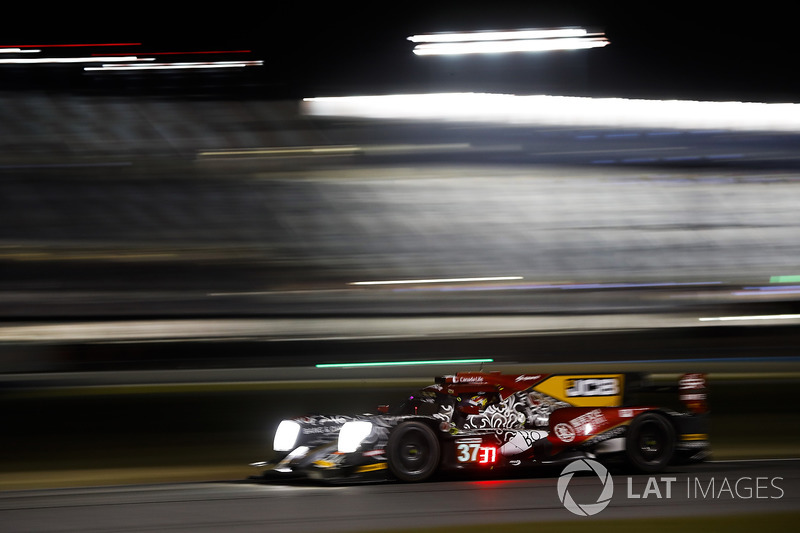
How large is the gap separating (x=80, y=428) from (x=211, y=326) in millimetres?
8758

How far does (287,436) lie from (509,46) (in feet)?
49.7

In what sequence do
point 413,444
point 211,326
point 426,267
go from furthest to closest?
1. point 426,267
2. point 211,326
3. point 413,444

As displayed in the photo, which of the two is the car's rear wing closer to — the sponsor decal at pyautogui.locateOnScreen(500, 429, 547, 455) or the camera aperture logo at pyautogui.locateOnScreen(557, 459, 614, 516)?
the camera aperture logo at pyautogui.locateOnScreen(557, 459, 614, 516)

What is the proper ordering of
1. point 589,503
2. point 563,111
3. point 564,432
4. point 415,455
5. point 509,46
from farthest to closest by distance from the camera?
point 563,111 → point 509,46 → point 564,432 → point 415,455 → point 589,503

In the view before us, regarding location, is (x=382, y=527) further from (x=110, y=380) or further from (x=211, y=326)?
(x=211, y=326)

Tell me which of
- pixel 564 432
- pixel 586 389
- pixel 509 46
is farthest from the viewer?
pixel 509 46

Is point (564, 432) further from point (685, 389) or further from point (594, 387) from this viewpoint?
point (685, 389)

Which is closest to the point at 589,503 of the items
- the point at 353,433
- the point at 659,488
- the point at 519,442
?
the point at 659,488

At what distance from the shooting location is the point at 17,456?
8.39 m

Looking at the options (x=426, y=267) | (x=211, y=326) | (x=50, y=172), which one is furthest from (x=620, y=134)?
(x=50, y=172)

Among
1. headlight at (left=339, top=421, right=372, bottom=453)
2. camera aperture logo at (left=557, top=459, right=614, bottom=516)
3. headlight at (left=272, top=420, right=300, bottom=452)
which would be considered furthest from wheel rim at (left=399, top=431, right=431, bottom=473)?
camera aperture logo at (left=557, top=459, right=614, bottom=516)

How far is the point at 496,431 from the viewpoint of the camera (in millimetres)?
6055

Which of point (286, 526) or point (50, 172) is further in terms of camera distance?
point (50, 172)

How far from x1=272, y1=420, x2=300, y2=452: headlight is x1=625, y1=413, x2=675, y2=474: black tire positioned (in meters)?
2.54
